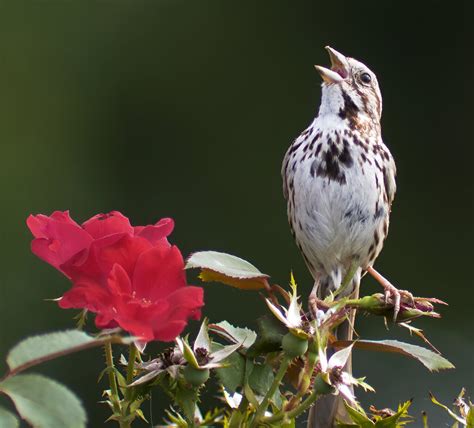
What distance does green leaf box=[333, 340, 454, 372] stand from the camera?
2.17ft

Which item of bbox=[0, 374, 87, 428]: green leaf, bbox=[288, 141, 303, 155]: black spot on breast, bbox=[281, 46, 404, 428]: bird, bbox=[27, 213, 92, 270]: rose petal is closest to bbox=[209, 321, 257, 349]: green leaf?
bbox=[27, 213, 92, 270]: rose petal

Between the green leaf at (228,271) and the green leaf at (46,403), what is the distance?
0.22 metres

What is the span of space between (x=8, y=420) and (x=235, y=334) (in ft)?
0.77

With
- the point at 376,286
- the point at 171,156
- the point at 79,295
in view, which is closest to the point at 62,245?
the point at 79,295

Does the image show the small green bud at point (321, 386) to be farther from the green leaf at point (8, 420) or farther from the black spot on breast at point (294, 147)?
the black spot on breast at point (294, 147)

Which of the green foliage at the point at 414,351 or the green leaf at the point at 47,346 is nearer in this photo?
the green leaf at the point at 47,346

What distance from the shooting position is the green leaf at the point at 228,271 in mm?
698

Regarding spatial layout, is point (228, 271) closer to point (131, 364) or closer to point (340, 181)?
point (131, 364)

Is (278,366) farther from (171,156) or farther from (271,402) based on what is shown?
(171,156)

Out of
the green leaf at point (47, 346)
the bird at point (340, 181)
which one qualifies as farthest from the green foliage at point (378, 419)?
the bird at point (340, 181)

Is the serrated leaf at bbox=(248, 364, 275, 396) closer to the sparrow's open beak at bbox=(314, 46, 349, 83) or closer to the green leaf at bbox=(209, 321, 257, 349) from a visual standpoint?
the green leaf at bbox=(209, 321, 257, 349)

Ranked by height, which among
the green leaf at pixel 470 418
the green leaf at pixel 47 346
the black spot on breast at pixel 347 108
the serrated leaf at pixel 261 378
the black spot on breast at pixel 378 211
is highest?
the green leaf at pixel 47 346

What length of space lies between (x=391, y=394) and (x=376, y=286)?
0.52 metres

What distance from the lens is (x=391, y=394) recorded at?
2871 millimetres
